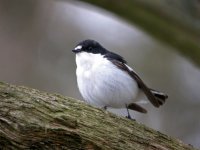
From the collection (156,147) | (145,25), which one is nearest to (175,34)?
(145,25)

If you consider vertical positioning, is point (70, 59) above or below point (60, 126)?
above

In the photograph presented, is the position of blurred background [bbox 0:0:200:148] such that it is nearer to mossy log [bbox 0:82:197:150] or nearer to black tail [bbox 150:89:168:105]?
black tail [bbox 150:89:168:105]

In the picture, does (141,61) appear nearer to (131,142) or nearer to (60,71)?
(60,71)

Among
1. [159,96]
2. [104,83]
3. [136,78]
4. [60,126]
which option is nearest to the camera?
[60,126]

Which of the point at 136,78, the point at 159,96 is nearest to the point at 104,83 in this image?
the point at 136,78

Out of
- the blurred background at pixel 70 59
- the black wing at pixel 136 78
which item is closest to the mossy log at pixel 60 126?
the black wing at pixel 136 78

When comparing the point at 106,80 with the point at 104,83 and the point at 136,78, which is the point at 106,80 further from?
the point at 136,78
